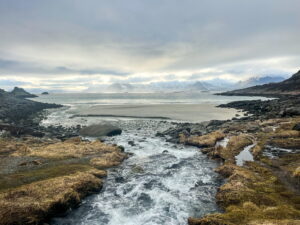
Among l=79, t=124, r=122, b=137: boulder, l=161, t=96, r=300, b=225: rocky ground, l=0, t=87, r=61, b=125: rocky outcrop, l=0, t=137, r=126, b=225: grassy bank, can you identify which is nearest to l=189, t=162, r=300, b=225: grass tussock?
l=161, t=96, r=300, b=225: rocky ground

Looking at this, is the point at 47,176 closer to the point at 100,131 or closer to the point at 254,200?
the point at 254,200

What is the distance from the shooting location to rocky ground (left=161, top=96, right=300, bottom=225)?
19.0 meters

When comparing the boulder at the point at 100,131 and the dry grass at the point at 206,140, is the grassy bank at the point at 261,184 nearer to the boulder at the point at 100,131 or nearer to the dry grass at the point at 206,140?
the dry grass at the point at 206,140

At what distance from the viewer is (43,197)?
22.1 meters

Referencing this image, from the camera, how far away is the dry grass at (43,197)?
19094 millimetres

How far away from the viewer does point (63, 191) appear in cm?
2361

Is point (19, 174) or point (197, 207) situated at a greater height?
point (19, 174)

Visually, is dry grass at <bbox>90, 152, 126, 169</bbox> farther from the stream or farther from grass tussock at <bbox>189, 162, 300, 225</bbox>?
grass tussock at <bbox>189, 162, 300, 225</bbox>

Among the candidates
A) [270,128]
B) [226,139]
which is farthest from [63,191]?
[270,128]

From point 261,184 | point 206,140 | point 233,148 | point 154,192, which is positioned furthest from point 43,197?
point 206,140

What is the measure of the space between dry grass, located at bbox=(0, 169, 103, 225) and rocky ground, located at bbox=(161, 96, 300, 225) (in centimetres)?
1280

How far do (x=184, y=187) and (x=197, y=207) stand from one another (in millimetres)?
4799

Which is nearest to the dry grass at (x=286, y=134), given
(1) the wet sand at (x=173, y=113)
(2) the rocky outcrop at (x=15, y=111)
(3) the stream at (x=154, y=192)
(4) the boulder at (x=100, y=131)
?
(3) the stream at (x=154, y=192)

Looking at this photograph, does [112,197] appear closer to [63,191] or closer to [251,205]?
[63,191]
